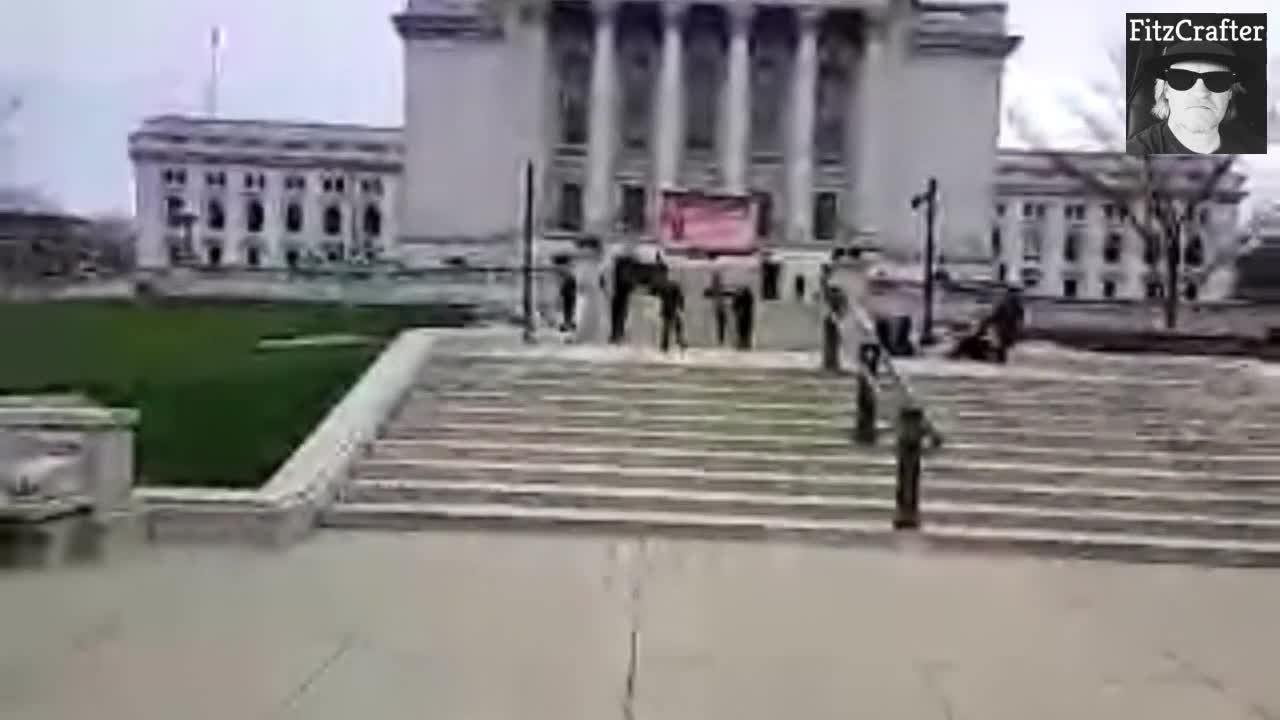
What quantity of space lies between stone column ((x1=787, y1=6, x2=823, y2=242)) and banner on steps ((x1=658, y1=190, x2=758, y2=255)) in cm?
3719

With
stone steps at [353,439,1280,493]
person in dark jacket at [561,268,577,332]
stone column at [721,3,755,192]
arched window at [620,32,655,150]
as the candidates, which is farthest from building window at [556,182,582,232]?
stone steps at [353,439,1280,493]

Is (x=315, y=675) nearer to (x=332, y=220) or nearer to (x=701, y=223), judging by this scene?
(x=701, y=223)

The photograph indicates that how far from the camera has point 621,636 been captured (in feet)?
30.6

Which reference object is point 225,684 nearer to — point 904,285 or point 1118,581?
point 1118,581

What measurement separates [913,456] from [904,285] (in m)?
46.5

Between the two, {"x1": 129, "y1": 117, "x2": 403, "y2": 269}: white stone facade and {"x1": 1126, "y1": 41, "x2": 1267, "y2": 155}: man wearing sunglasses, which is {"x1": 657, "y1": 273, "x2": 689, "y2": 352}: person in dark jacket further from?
{"x1": 129, "y1": 117, "x2": 403, "y2": 269}: white stone facade

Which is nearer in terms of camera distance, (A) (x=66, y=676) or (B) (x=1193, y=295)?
(A) (x=66, y=676)

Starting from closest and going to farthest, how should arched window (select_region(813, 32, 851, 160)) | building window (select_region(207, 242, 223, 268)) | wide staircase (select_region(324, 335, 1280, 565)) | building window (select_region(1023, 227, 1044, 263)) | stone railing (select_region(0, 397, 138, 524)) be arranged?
stone railing (select_region(0, 397, 138, 524)) < wide staircase (select_region(324, 335, 1280, 565)) < arched window (select_region(813, 32, 851, 160)) < building window (select_region(1023, 227, 1044, 263)) < building window (select_region(207, 242, 223, 268))

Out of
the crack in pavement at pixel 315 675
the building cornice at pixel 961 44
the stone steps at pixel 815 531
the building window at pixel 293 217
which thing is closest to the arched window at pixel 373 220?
the building window at pixel 293 217

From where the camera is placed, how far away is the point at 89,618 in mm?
9500

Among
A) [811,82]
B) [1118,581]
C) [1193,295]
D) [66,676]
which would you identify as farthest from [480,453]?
[1193,295]

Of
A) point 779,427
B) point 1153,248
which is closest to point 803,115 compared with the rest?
point 1153,248

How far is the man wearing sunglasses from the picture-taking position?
38.5 meters

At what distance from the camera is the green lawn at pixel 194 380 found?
625 inches
